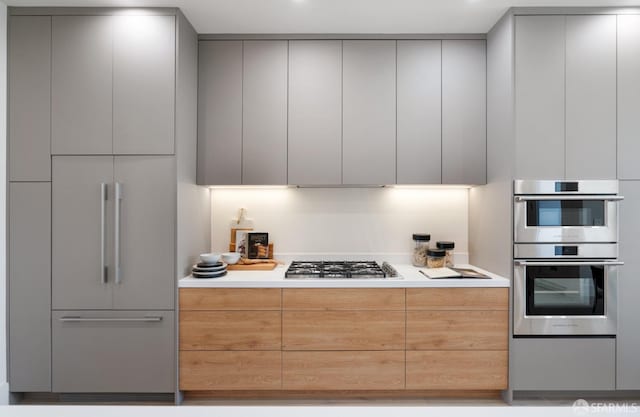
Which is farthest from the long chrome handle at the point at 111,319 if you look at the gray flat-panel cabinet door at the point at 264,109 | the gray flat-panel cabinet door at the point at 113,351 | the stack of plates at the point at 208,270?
the gray flat-panel cabinet door at the point at 264,109

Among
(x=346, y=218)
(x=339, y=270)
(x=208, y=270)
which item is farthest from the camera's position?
(x=346, y=218)

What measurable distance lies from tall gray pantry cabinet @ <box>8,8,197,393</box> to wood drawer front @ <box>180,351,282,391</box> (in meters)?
0.13

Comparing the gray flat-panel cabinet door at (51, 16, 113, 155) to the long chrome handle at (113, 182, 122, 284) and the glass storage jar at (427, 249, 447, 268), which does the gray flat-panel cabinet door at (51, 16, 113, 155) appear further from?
the glass storage jar at (427, 249, 447, 268)

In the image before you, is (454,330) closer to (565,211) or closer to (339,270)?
(339,270)

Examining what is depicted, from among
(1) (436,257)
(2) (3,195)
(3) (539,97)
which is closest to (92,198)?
(2) (3,195)

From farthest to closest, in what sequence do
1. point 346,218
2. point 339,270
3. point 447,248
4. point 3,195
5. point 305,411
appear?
point 346,218 < point 447,248 < point 339,270 < point 3,195 < point 305,411

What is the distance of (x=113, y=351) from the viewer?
2.33 meters

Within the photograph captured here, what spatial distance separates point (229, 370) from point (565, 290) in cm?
223

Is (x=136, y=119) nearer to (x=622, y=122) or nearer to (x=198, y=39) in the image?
(x=198, y=39)

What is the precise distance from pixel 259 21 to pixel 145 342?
7.46ft

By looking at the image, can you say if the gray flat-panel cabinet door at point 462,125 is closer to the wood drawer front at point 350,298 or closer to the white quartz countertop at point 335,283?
the white quartz countertop at point 335,283

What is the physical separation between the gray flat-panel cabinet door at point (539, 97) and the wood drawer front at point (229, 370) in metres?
2.03

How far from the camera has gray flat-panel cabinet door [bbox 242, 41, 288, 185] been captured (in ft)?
8.77

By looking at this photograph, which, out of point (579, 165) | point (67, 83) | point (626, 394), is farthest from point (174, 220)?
point (626, 394)
